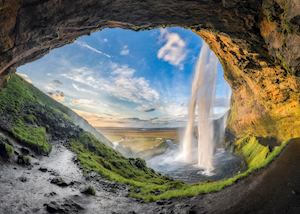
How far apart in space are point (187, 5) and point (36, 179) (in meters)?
21.1

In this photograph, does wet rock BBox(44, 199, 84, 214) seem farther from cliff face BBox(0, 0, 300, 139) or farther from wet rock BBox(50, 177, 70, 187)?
cliff face BBox(0, 0, 300, 139)

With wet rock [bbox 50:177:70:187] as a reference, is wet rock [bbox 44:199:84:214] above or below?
above

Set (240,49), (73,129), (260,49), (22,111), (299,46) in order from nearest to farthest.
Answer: (299,46), (260,49), (240,49), (22,111), (73,129)

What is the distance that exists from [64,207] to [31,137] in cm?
2239

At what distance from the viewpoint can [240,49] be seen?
3453 centimetres

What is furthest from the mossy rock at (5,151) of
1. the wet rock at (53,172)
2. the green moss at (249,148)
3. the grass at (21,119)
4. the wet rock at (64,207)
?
the green moss at (249,148)

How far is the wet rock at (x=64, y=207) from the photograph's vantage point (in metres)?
19.3

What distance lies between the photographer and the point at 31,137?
3984 centimetres

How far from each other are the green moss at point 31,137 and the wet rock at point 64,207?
1867 centimetres

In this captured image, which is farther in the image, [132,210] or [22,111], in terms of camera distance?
[22,111]

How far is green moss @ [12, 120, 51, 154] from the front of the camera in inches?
1485

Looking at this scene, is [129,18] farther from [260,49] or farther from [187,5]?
[260,49]

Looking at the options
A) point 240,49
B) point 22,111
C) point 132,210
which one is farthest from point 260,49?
point 22,111

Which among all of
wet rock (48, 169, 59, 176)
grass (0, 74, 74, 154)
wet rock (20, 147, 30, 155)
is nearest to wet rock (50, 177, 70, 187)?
wet rock (48, 169, 59, 176)
